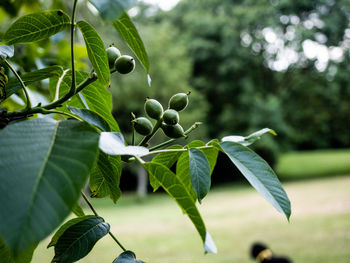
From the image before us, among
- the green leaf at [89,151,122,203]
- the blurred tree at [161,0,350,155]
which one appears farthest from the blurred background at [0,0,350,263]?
the green leaf at [89,151,122,203]

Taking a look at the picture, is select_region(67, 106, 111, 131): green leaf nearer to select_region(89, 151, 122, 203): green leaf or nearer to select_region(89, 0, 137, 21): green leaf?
select_region(89, 151, 122, 203): green leaf

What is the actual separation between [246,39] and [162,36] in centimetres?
407

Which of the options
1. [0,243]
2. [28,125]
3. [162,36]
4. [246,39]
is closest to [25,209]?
[28,125]

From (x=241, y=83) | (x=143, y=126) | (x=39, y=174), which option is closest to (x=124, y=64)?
(x=143, y=126)

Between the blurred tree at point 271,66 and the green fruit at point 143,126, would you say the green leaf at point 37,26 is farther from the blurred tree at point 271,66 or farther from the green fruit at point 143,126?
the blurred tree at point 271,66

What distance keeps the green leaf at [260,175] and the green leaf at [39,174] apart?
0.75ft

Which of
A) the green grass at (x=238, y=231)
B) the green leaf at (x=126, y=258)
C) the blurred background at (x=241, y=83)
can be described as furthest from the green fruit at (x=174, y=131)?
the blurred background at (x=241, y=83)

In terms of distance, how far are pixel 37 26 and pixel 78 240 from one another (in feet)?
1.12

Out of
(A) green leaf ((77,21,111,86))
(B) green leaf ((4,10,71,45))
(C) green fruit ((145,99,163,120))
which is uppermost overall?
(B) green leaf ((4,10,71,45))

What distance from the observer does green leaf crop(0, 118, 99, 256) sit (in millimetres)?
303

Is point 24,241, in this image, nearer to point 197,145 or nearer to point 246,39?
point 197,145

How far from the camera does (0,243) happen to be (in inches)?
22.7

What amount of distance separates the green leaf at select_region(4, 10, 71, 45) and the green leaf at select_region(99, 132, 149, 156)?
217 millimetres

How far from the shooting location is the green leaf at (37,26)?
22.1 inches
